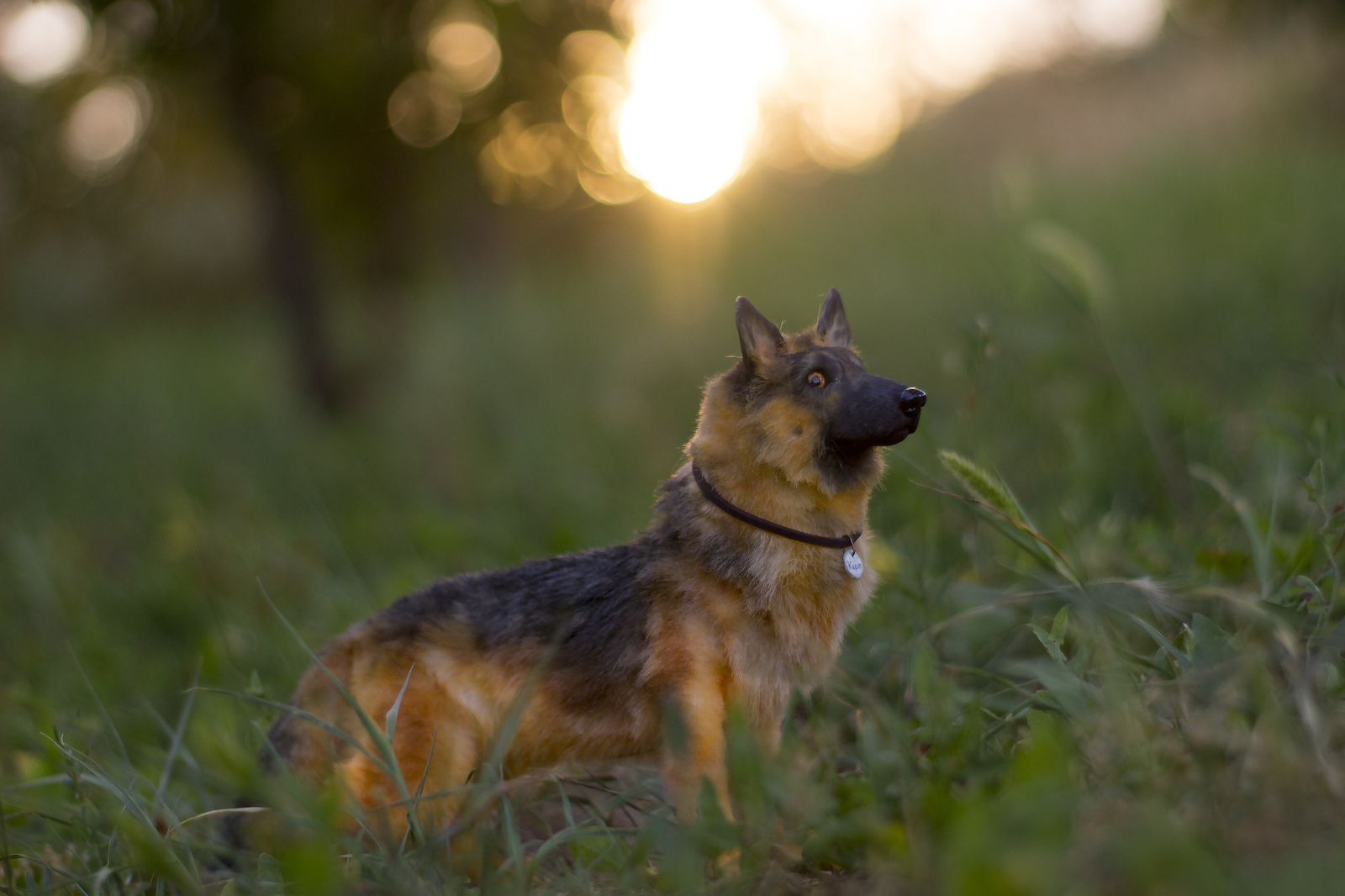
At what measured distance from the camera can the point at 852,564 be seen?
7.52 feet

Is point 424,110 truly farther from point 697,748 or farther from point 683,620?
point 697,748

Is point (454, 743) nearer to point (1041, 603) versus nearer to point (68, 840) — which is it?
point (68, 840)

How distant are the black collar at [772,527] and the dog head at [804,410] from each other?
0.13m

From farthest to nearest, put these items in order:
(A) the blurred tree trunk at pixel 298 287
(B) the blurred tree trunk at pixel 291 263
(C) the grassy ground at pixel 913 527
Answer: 1. (A) the blurred tree trunk at pixel 298 287
2. (B) the blurred tree trunk at pixel 291 263
3. (C) the grassy ground at pixel 913 527

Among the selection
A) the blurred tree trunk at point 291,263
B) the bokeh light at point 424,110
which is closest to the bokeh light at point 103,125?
the blurred tree trunk at point 291,263

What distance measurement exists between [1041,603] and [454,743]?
1.81 m

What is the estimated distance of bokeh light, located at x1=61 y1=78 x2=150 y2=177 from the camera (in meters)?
7.75

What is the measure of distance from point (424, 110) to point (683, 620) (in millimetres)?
6792

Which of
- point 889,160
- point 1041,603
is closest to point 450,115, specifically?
point 1041,603

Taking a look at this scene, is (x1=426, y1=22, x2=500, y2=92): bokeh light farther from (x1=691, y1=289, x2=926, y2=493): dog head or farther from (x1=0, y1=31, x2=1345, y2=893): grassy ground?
(x1=691, y1=289, x2=926, y2=493): dog head

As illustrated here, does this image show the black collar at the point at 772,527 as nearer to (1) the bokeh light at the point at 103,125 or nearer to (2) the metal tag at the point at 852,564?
(2) the metal tag at the point at 852,564

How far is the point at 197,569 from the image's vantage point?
505 cm

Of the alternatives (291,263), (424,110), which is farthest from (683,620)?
(291,263)

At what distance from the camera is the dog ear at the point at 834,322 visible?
262cm
